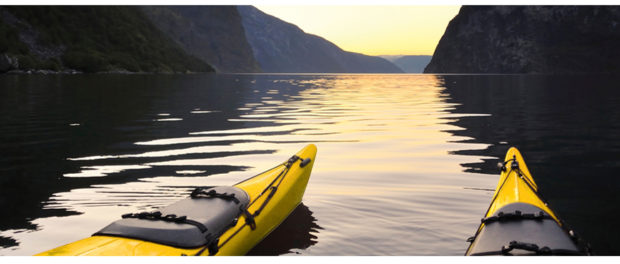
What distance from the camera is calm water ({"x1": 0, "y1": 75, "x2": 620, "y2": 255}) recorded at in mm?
7426

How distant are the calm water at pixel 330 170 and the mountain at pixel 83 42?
209ft

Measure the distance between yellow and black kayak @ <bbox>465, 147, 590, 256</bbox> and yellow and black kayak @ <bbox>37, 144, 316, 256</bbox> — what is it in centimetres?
264

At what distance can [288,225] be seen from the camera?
7.89 metres

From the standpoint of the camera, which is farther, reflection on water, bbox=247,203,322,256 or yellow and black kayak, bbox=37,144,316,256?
reflection on water, bbox=247,203,322,256

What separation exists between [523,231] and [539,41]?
19362cm

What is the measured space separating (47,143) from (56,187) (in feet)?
18.5

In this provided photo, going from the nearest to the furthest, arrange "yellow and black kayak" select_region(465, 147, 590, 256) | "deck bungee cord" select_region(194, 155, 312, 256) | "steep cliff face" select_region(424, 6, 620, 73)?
"yellow and black kayak" select_region(465, 147, 590, 256)
"deck bungee cord" select_region(194, 155, 312, 256)
"steep cliff face" select_region(424, 6, 620, 73)

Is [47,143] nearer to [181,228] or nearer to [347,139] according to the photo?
[347,139]

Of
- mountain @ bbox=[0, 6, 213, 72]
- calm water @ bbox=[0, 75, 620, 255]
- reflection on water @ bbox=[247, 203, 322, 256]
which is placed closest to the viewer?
reflection on water @ bbox=[247, 203, 322, 256]

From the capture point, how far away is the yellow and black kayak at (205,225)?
17.5 ft

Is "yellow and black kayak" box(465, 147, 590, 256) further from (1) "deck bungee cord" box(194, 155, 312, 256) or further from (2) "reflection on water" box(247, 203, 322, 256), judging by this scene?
(1) "deck bungee cord" box(194, 155, 312, 256)

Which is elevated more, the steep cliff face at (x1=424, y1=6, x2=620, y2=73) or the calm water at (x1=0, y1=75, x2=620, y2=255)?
the steep cliff face at (x1=424, y1=6, x2=620, y2=73)

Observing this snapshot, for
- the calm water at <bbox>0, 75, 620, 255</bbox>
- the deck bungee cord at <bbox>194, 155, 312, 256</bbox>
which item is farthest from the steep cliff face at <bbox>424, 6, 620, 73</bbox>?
the deck bungee cord at <bbox>194, 155, 312, 256</bbox>

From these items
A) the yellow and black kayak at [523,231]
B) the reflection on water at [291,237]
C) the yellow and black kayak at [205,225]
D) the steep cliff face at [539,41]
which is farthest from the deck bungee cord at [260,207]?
the steep cliff face at [539,41]
